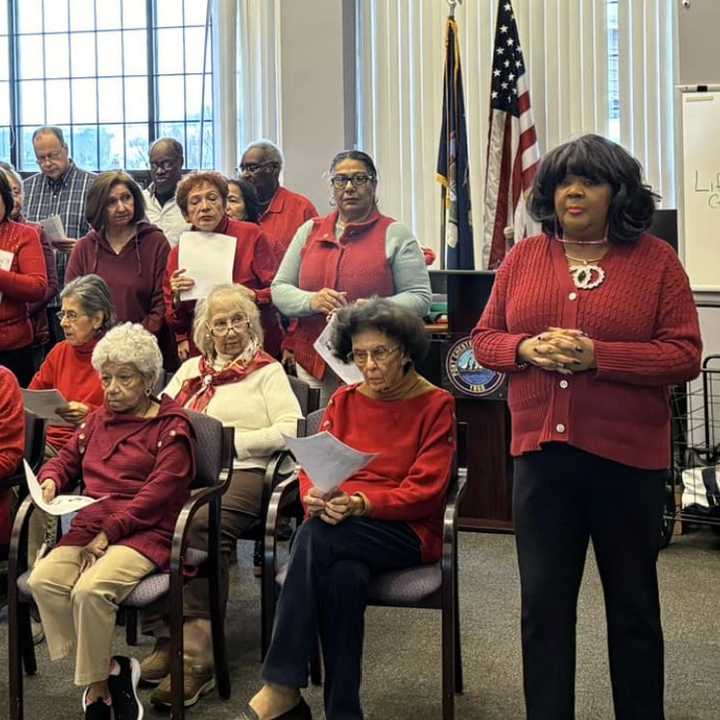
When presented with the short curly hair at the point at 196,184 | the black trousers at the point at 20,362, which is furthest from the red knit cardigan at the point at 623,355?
the black trousers at the point at 20,362

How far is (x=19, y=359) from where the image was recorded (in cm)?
490

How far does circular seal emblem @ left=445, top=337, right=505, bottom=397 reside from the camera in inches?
196

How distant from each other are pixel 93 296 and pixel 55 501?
1226 millimetres

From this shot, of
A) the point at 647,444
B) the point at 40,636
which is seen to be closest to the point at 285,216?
the point at 40,636

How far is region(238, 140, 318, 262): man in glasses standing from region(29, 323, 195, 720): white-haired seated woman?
1893 millimetres

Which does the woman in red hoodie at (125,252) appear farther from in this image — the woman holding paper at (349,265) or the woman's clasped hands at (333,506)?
the woman's clasped hands at (333,506)

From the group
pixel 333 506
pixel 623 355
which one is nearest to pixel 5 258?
pixel 333 506

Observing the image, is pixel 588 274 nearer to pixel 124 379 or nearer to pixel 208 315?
pixel 124 379

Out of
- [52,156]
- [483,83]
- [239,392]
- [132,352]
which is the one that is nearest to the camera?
[132,352]

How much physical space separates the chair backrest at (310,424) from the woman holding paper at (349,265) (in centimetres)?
68

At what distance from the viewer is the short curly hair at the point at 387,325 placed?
3104mm

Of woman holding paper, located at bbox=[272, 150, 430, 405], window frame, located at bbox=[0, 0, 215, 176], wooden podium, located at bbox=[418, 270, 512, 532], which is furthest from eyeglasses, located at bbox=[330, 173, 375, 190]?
window frame, located at bbox=[0, 0, 215, 176]

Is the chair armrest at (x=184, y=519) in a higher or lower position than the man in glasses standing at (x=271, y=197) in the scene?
lower

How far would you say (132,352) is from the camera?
10.9 ft
